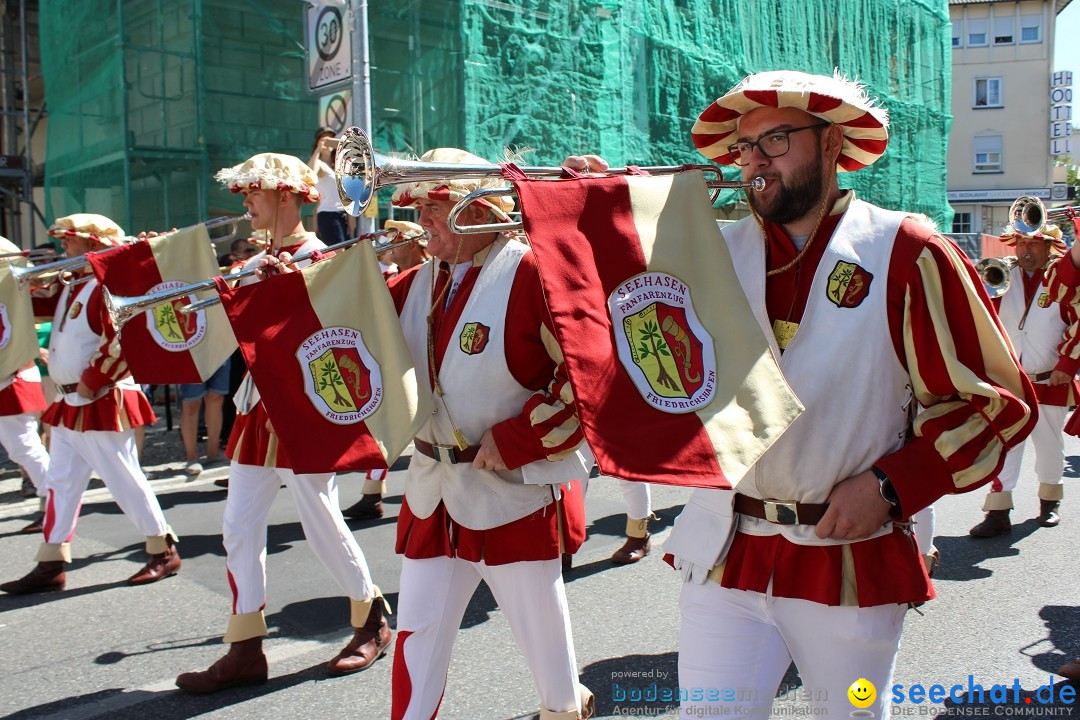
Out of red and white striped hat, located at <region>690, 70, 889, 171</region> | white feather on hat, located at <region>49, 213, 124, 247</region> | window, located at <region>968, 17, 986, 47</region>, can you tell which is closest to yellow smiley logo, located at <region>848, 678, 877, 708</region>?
red and white striped hat, located at <region>690, 70, 889, 171</region>

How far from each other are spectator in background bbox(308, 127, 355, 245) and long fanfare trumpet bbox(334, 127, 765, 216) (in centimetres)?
611

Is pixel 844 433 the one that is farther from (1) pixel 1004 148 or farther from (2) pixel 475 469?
(1) pixel 1004 148

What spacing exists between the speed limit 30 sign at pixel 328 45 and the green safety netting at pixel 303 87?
193 centimetres

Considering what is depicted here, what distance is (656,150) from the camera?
15492mm

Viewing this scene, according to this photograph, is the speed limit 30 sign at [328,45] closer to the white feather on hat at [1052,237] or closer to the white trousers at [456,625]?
the white feather on hat at [1052,237]

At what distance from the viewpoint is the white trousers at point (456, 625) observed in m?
3.00

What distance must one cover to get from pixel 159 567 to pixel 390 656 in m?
1.97

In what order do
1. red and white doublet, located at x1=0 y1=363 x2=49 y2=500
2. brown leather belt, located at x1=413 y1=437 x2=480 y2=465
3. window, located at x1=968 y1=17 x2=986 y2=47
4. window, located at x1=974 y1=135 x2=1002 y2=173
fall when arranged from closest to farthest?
brown leather belt, located at x1=413 y1=437 x2=480 y2=465, red and white doublet, located at x1=0 y1=363 x2=49 y2=500, window, located at x1=974 y1=135 x2=1002 y2=173, window, located at x1=968 y1=17 x2=986 y2=47

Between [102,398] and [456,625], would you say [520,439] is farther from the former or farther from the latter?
[102,398]

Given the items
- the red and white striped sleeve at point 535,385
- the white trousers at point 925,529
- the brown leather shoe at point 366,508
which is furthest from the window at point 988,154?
the red and white striped sleeve at point 535,385

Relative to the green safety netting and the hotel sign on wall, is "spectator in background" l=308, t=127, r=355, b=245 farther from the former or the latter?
the hotel sign on wall

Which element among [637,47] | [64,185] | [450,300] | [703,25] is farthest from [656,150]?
[450,300]

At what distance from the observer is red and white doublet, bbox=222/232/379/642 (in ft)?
13.4

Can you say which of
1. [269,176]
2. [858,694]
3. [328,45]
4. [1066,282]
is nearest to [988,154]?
[328,45]
